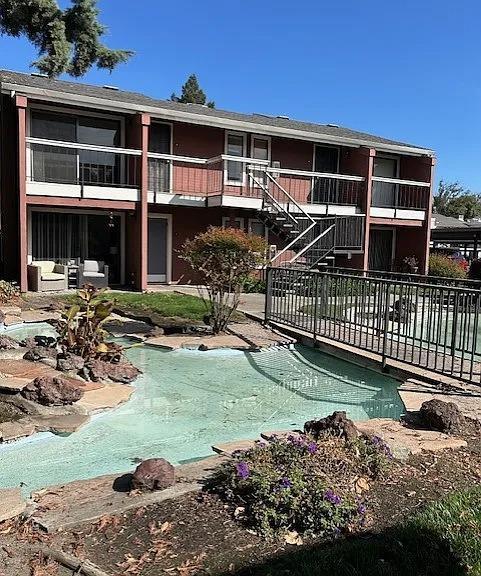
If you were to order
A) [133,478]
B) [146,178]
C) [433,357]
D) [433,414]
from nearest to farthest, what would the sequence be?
[133,478] < [433,414] < [433,357] < [146,178]

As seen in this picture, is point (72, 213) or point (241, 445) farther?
point (72, 213)

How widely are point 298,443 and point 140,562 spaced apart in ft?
4.43

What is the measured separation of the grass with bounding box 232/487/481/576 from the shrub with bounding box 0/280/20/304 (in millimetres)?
11319

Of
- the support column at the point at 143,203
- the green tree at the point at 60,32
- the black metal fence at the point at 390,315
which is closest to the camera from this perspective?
the black metal fence at the point at 390,315

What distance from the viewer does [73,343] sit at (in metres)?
7.63

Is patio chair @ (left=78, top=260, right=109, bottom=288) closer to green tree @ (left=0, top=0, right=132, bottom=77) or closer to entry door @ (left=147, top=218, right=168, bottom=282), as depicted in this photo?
entry door @ (left=147, top=218, right=168, bottom=282)

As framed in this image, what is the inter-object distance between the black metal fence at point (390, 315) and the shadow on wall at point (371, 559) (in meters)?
4.12

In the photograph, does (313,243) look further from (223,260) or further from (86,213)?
(86,213)

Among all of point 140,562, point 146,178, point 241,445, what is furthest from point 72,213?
point 140,562

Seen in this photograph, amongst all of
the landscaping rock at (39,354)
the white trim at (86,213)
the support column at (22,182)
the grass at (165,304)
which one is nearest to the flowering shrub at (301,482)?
the landscaping rock at (39,354)

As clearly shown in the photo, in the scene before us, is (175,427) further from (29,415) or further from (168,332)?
(168,332)

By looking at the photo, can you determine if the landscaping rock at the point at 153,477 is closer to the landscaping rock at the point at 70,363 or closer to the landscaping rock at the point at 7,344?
the landscaping rock at the point at 70,363

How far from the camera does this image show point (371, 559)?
2701mm

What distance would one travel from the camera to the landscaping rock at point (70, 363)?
7043 mm
